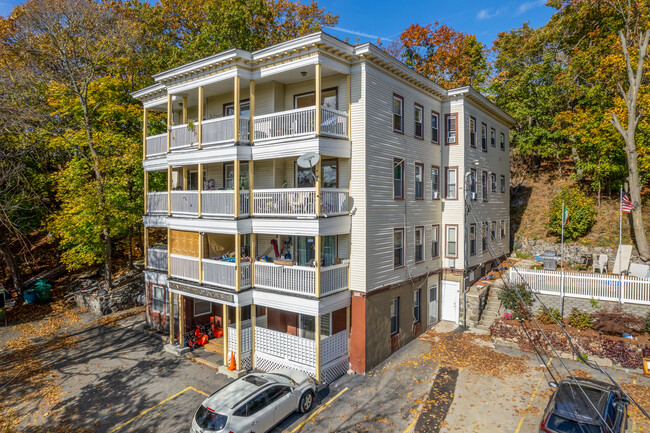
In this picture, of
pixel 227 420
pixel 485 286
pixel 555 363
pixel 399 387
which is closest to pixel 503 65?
pixel 485 286

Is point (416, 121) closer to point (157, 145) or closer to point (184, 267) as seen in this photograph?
point (184, 267)

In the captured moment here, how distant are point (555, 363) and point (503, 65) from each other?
104ft

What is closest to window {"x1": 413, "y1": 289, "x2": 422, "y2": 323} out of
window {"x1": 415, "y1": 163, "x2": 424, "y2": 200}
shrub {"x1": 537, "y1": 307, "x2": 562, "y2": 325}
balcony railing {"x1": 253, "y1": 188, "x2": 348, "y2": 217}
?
window {"x1": 415, "y1": 163, "x2": 424, "y2": 200}

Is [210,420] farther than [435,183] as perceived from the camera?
No

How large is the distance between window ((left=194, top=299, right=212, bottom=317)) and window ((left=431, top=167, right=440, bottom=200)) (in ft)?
43.1

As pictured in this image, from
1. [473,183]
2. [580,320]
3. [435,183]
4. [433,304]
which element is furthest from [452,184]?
[580,320]

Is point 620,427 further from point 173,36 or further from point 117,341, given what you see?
point 173,36

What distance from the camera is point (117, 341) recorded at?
18.0m

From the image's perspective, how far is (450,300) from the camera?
19531mm

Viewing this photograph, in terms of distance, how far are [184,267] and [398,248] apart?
32.0ft

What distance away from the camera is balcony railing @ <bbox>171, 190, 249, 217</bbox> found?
577 inches

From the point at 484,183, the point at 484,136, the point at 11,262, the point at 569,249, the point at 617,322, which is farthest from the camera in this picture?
the point at 569,249

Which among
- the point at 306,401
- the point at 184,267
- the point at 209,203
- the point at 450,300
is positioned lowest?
the point at 306,401

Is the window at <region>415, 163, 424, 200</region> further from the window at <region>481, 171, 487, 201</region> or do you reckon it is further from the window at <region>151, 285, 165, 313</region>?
the window at <region>151, 285, 165, 313</region>
